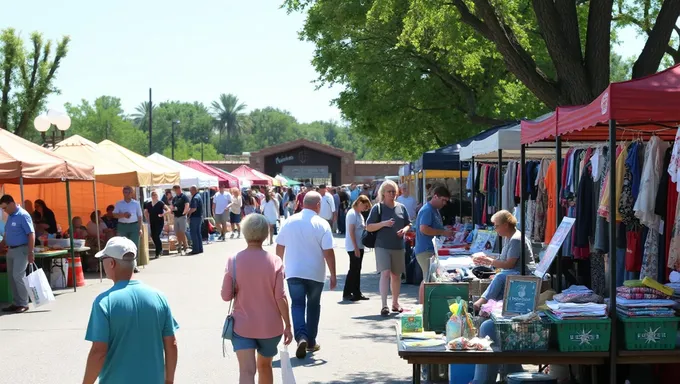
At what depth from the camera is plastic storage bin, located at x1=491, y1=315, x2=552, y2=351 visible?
20.9ft

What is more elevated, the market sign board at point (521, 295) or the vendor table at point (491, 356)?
the market sign board at point (521, 295)

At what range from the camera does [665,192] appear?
25.1ft

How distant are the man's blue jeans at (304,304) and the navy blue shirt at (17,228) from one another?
19.0 ft

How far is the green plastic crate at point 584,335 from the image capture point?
639 centimetres

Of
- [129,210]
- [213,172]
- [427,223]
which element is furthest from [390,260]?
[213,172]

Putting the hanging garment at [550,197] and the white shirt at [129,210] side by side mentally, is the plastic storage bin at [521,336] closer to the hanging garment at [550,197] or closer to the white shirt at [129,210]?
the hanging garment at [550,197]

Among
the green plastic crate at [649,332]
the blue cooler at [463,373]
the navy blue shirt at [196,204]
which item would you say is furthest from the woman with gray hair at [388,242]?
the navy blue shirt at [196,204]

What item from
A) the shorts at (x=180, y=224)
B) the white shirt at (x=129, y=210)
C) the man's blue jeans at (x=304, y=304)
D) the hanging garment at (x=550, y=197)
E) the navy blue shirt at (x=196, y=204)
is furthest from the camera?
Result: the shorts at (x=180, y=224)

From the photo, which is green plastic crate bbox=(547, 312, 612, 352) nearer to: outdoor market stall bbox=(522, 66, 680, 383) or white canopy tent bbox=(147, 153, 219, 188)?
outdoor market stall bbox=(522, 66, 680, 383)

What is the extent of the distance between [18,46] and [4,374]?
131ft

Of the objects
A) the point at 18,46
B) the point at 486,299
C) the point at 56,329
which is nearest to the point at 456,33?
the point at 56,329

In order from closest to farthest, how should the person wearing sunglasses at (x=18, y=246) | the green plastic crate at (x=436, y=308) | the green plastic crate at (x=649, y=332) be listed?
the green plastic crate at (x=649, y=332) < the green plastic crate at (x=436, y=308) < the person wearing sunglasses at (x=18, y=246)

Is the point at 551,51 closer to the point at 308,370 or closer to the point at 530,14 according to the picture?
the point at 308,370

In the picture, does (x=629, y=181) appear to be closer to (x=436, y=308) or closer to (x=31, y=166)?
(x=436, y=308)
